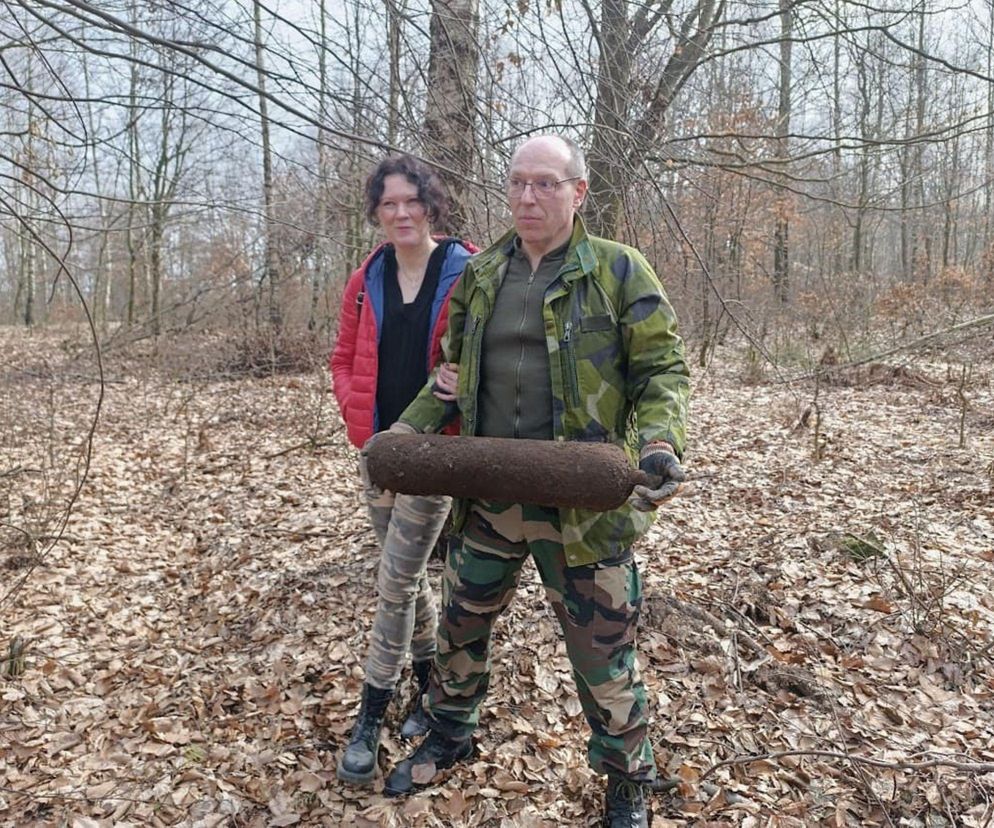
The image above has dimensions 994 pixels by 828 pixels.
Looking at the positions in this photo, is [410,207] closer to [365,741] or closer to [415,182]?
[415,182]

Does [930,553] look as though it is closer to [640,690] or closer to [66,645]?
[640,690]

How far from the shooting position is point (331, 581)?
405cm

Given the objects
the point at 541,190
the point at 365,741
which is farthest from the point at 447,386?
the point at 365,741

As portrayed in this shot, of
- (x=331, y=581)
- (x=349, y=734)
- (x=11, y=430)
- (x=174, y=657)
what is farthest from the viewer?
(x=11, y=430)

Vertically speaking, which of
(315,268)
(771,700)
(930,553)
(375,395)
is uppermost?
(315,268)

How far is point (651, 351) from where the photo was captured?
204cm

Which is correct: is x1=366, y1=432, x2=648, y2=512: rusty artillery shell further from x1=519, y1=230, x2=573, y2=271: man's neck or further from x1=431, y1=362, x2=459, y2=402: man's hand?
x1=519, y1=230, x2=573, y2=271: man's neck

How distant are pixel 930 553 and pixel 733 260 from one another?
373 inches

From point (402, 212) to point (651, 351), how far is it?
41.9 inches

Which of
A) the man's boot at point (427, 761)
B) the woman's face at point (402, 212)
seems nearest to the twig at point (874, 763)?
the man's boot at point (427, 761)

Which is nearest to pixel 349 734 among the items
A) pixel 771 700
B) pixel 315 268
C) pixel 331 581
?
pixel 331 581

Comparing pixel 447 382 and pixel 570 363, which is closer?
pixel 570 363

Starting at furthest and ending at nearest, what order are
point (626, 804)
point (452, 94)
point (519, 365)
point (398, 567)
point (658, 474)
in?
point (452, 94), point (398, 567), point (626, 804), point (519, 365), point (658, 474)

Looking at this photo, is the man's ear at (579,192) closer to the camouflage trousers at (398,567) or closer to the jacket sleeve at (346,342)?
the jacket sleeve at (346,342)
